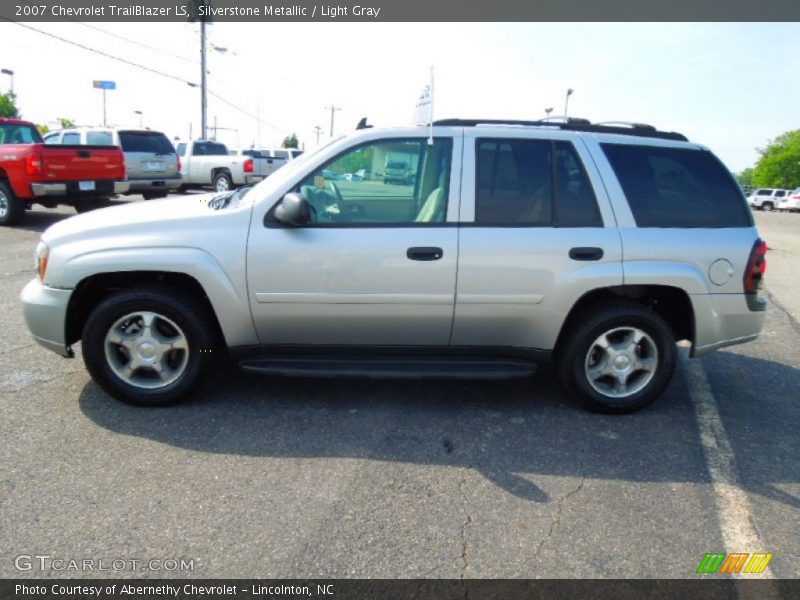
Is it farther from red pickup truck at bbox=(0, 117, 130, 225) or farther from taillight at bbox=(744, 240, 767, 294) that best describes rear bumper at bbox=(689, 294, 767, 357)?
red pickup truck at bbox=(0, 117, 130, 225)

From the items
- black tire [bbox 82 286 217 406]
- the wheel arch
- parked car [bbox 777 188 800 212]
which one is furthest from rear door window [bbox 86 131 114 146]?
parked car [bbox 777 188 800 212]

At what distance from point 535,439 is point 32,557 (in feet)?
8.50

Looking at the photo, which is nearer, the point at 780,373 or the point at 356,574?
the point at 356,574

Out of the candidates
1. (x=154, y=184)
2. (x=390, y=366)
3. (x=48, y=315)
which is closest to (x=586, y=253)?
(x=390, y=366)

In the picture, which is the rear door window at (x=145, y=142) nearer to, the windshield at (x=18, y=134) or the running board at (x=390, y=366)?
the windshield at (x=18, y=134)

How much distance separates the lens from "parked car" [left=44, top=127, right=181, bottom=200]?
546 inches

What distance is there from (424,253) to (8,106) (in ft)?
218

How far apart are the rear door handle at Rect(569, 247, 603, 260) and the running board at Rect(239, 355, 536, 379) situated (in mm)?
755

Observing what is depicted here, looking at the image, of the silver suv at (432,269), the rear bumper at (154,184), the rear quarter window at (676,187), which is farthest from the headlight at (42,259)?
the rear bumper at (154,184)

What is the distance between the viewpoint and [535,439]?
3381 millimetres

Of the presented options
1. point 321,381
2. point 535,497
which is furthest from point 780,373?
point 321,381

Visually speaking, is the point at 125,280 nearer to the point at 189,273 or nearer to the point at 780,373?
the point at 189,273

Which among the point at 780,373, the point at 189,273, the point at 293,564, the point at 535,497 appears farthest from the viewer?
the point at 780,373

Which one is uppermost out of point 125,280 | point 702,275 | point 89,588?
point 702,275
